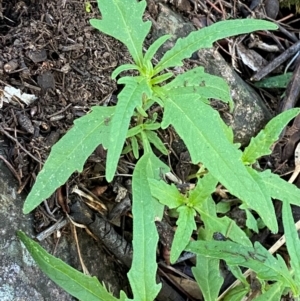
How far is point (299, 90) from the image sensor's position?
272cm

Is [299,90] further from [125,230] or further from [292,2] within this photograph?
[125,230]

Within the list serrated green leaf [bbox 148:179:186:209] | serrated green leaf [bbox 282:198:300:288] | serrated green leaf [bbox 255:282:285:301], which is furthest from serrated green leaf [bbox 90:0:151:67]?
serrated green leaf [bbox 255:282:285:301]

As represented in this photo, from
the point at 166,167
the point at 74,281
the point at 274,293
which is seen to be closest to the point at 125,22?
the point at 166,167

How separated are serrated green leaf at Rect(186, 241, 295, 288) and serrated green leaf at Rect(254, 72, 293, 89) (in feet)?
3.17

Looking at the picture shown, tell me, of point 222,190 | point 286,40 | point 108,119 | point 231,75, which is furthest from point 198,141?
point 286,40

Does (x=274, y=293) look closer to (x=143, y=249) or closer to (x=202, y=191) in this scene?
(x=202, y=191)

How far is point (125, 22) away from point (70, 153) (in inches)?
21.2

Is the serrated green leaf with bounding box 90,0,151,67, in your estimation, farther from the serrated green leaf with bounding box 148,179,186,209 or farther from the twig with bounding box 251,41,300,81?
the twig with bounding box 251,41,300,81

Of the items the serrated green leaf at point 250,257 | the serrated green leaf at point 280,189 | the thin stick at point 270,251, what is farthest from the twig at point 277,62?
the serrated green leaf at point 250,257

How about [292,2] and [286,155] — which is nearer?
[286,155]

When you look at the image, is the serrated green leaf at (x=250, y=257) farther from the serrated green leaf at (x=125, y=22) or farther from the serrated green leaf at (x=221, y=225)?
the serrated green leaf at (x=125, y=22)

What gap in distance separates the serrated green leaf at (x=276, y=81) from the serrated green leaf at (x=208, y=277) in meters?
1.01

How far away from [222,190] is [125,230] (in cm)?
49

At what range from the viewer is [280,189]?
229 centimetres
